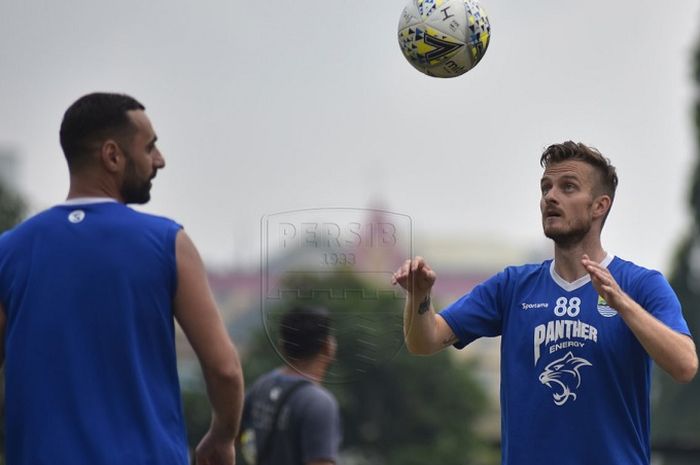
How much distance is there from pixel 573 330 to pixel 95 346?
7.28 feet

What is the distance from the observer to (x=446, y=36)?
8.77 metres

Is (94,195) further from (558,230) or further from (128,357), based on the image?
(558,230)

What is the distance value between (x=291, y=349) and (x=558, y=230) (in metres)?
2.76

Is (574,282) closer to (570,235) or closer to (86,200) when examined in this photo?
(570,235)

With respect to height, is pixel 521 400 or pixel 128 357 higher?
pixel 128 357

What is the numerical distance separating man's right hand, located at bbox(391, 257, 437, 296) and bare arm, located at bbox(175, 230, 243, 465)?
4.45ft

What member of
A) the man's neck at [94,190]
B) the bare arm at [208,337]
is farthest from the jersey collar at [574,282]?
the man's neck at [94,190]

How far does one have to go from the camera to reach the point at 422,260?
24.3ft

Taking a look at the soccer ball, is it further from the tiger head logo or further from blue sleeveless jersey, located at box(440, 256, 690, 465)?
the tiger head logo

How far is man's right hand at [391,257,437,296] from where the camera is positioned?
7.38 m

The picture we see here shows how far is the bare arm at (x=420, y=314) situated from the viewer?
24.3 ft

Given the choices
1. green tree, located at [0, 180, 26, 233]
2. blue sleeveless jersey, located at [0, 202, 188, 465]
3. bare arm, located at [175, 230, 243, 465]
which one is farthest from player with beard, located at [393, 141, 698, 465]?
green tree, located at [0, 180, 26, 233]

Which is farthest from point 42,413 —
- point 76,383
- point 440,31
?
point 440,31

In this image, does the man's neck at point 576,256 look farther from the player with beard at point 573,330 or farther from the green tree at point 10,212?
the green tree at point 10,212
